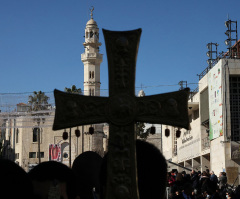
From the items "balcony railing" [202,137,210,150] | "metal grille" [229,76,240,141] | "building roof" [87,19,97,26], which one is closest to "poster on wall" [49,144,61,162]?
"building roof" [87,19,97,26]

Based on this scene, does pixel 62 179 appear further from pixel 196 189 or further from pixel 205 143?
pixel 205 143

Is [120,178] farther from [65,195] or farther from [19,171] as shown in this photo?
[19,171]

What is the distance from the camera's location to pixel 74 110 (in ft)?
13.3

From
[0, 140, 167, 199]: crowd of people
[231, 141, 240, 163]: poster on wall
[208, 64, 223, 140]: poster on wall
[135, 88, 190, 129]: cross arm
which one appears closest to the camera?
[0, 140, 167, 199]: crowd of people

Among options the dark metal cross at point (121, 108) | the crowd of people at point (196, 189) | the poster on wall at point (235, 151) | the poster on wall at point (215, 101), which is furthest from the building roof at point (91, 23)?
the dark metal cross at point (121, 108)

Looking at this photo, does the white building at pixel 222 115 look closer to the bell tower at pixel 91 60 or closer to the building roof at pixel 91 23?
the bell tower at pixel 91 60

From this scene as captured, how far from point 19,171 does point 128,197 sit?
1306mm

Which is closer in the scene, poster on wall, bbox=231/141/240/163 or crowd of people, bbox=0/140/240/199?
crowd of people, bbox=0/140/240/199

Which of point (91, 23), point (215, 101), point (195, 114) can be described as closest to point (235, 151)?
point (215, 101)

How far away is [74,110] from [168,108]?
766 mm

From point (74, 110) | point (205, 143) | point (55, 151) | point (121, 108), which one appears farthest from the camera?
point (55, 151)

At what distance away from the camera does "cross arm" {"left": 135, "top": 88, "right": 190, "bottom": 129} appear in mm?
3978

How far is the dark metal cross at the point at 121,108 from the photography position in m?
3.79

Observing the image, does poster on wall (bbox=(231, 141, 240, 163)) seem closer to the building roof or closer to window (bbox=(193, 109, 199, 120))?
window (bbox=(193, 109, 199, 120))
